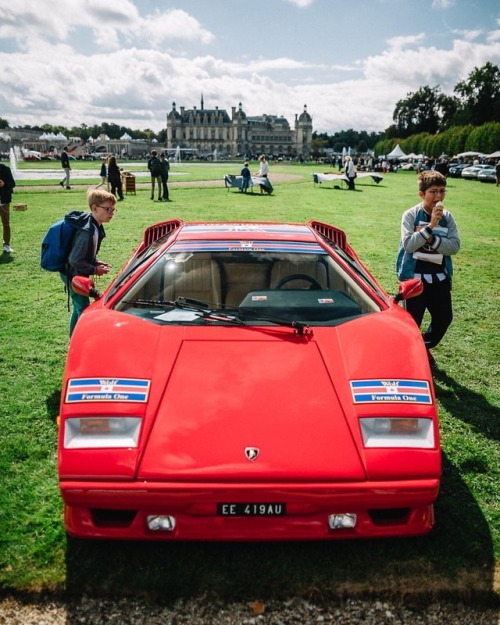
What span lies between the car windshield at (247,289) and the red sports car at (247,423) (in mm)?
21

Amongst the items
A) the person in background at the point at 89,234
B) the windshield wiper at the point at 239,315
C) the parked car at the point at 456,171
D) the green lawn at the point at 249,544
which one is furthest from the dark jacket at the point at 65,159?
the parked car at the point at 456,171

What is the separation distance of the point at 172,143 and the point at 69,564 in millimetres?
186352

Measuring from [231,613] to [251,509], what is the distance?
1.65 ft

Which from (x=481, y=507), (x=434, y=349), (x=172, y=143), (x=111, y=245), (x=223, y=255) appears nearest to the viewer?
(x=481, y=507)

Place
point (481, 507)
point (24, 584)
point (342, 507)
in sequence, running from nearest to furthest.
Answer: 1. point (342, 507)
2. point (24, 584)
3. point (481, 507)

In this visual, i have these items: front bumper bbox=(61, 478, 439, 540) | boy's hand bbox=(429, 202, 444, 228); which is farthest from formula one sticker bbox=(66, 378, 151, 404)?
boy's hand bbox=(429, 202, 444, 228)

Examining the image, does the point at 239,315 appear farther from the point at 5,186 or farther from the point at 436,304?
the point at 5,186

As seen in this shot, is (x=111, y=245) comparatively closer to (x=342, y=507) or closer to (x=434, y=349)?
(x=434, y=349)

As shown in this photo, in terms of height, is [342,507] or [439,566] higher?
[342,507]

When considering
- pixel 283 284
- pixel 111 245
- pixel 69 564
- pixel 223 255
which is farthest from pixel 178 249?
pixel 111 245

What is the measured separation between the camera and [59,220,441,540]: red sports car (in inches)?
95.7

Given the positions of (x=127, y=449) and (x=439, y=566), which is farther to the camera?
(x=439, y=566)

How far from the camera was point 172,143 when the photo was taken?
17812cm

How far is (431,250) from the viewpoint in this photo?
4.97 meters
